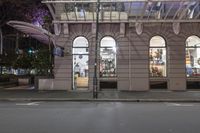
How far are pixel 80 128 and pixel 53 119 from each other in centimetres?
218

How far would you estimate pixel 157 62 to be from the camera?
2917 cm

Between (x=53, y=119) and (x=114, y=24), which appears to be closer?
(x=53, y=119)

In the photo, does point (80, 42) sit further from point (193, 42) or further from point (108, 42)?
point (193, 42)

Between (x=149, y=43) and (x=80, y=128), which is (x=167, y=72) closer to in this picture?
(x=149, y=43)

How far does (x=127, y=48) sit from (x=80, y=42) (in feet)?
11.9

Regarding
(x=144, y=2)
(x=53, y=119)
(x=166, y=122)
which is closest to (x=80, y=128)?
(x=53, y=119)

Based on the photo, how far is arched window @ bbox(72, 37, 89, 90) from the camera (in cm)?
2945

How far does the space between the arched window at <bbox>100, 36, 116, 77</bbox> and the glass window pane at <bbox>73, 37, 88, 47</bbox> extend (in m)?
1.23

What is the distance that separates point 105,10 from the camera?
92.7 ft

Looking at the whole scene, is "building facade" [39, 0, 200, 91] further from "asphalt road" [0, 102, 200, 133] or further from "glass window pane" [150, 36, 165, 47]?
"asphalt road" [0, 102, 200, 133]

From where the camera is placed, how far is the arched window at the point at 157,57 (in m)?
29.1

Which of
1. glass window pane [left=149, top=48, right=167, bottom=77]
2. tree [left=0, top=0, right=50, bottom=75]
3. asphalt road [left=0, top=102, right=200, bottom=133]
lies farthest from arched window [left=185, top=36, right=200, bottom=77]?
tree [left=0, top=0, right=50, bottom=75]

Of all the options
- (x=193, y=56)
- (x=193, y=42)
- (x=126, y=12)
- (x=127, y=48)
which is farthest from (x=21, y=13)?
(x=193, y=56)

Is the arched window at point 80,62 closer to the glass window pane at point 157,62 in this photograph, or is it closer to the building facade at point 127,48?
the building facade at point 127,48
